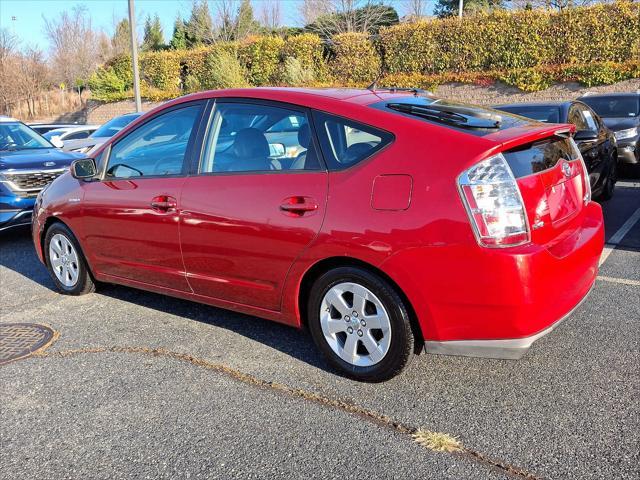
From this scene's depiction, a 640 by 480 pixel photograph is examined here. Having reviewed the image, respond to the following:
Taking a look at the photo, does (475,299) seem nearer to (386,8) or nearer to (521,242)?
(521,242)

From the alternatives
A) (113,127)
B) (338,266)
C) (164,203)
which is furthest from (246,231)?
(113,127)

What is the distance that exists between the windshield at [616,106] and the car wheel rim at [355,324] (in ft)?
31.7

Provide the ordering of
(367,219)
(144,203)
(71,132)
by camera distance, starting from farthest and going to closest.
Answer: (71,132), (144,203), (367,219)

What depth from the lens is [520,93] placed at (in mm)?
19125

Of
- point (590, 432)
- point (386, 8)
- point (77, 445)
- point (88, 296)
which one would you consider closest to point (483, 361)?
point (590, 432)

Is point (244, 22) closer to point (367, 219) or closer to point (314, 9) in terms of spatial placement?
point (314, 9)

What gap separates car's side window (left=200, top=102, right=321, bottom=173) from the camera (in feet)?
11.4

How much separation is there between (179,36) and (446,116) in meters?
38.3

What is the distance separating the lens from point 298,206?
3.31 m

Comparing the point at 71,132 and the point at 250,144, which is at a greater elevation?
the point at 250,144

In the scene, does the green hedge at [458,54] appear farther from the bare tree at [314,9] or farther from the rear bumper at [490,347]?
the rear bumper at [490,347]

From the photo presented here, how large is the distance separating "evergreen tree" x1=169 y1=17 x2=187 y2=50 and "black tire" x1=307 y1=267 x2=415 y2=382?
36501 millimetres

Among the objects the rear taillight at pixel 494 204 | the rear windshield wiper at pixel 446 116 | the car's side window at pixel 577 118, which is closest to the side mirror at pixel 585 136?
the car's side window at pixel 577 118

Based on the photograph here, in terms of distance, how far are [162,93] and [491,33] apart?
1632 centimetres
